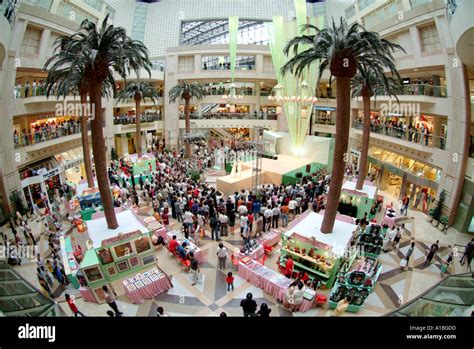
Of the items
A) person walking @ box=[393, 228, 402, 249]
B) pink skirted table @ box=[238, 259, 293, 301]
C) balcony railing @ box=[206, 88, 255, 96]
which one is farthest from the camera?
balcony railing @ box=[206, 88, 255, 96]

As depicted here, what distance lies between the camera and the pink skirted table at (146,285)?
27.1 ft

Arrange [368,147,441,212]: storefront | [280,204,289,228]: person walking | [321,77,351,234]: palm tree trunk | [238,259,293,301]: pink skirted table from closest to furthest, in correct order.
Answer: [238,259,293,301]: pink skirted table → [321,77,351,234]: palm tree trunk → [280,204,289,228]: person walking → [368,147,441,212]: storefront

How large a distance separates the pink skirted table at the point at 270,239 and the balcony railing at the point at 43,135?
940 cm

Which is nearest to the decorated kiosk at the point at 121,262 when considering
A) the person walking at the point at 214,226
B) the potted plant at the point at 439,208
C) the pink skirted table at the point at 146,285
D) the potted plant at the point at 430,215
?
the pink skirted table at the point at 146,285

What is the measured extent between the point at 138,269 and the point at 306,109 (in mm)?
17039

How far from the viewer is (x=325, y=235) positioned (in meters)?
9.77

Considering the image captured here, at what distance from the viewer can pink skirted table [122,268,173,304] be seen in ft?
27.1

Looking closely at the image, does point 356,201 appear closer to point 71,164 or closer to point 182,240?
point 182,240

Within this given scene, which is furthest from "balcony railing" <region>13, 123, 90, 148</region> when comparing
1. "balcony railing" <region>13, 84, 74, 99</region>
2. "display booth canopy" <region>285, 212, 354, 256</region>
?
"display booth canopy" <region>285, 212, 354, 256</region>

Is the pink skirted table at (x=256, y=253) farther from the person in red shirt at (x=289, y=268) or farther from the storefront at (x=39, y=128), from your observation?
the storefront at (x=39, y=128)

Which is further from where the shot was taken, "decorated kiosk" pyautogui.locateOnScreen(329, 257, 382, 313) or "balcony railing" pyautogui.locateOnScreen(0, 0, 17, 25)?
"decorated kiosk" pyautogui.locateOnScreen(329, 257, 382, 313)

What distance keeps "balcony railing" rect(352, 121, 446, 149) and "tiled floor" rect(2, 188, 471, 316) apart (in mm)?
5406

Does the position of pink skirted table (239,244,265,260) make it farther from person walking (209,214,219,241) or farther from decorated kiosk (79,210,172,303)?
decorated kiosk (79,210,172,303)

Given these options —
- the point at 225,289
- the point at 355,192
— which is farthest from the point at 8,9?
the point at 355,192
